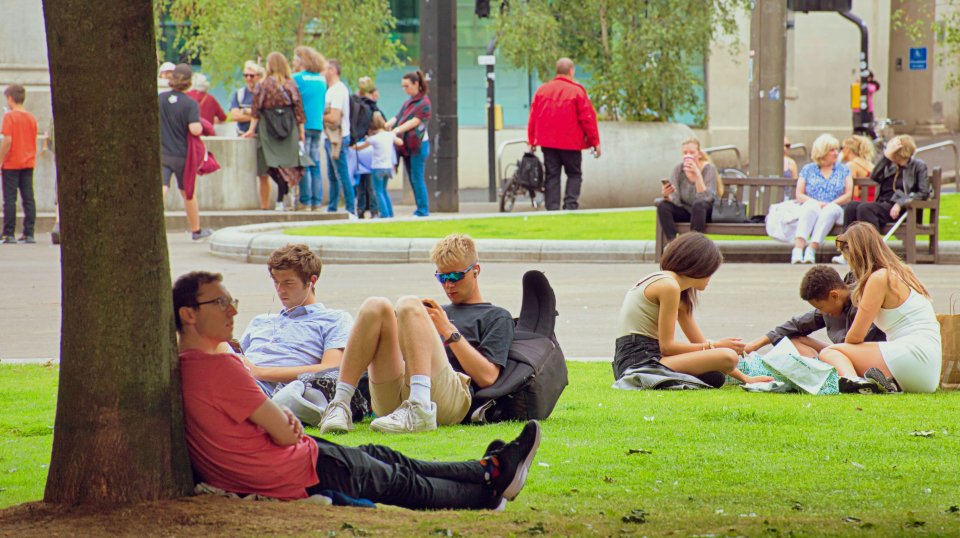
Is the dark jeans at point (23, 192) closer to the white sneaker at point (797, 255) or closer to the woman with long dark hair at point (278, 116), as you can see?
the woman with long dark hair at point (278, 116)

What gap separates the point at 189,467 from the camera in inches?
190

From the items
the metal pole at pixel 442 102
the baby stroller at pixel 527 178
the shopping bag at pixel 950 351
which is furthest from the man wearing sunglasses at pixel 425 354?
the baby stroller at pixel 527 178

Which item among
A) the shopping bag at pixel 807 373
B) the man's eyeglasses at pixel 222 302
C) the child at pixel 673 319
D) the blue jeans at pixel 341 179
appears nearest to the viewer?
the man's eyeglasses at pixel 222 302

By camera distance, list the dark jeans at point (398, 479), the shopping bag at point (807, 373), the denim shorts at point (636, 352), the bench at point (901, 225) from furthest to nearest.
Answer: the bench at point (901, 225), the denim shorts at point (636, 352), the shopping bag at point (807, 373), the dark jeans at point (398, 479)

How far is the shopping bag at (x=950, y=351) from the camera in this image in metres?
8.19

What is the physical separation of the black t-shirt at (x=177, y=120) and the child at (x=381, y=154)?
9.18 feet

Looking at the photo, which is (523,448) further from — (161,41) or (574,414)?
(161,41)

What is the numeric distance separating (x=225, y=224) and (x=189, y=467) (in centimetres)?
1511

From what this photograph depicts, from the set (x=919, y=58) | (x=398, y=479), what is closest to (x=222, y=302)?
(x=398, y=479)

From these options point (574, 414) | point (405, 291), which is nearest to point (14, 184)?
point (405, 291)

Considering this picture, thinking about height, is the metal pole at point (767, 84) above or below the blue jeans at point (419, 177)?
above

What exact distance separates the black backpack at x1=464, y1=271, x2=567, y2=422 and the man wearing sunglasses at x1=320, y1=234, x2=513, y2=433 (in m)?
0.06

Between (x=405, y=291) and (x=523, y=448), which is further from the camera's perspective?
(x=405, y=291)

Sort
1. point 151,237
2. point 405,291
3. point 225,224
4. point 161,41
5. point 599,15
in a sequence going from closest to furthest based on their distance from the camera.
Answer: point 151,237 < point 405,291 < point 225,224 < point 599,15 < point 161,41
